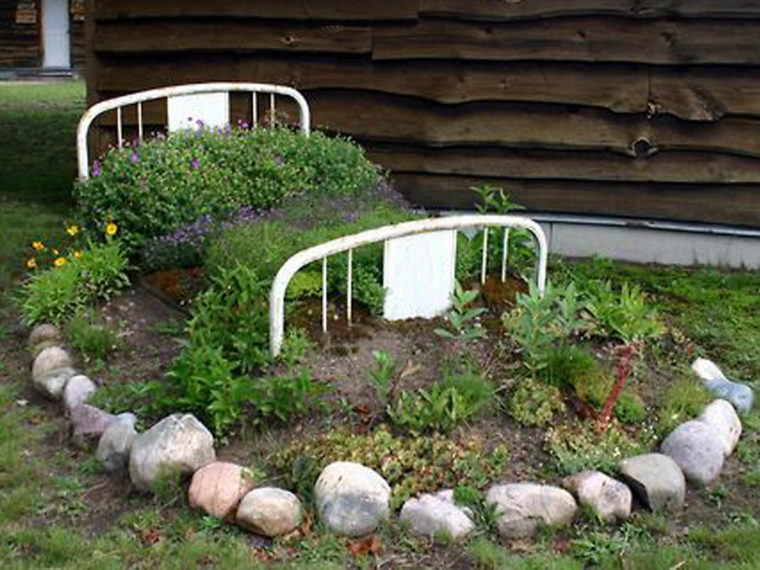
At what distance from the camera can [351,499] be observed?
144 inches

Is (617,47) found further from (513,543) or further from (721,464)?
(513,543)

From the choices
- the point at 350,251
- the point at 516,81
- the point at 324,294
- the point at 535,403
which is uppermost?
the point at 516,81

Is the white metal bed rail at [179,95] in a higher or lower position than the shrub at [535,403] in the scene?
higher

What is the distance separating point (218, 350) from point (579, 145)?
3732 mm

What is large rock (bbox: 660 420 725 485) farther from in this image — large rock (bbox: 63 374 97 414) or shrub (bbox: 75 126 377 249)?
shrub (bbox: 75 126 377 249)

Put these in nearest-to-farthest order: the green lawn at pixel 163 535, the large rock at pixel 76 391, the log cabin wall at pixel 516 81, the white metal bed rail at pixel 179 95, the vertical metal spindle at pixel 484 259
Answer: the green lawn at pixel 163 535 < the large rock at pixel 76 391 < the vertical metal spindle at pixel 484 259 < the white metal bed rail at pixel 179 95 < the log cabin wall at pixel 516 81

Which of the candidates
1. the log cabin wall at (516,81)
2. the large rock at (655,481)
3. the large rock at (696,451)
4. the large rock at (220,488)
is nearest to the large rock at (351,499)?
the large rock at (220,488)

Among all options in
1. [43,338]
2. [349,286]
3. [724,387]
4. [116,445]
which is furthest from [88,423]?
[724,387]

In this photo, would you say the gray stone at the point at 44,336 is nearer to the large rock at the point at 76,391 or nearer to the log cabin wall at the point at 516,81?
the large rock at the point at 76,391

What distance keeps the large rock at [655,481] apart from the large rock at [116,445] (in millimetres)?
1840

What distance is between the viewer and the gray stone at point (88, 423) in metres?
4.27

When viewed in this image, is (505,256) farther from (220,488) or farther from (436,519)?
(220,488)

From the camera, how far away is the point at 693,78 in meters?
6.96

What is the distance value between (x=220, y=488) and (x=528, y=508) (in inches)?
42.1
